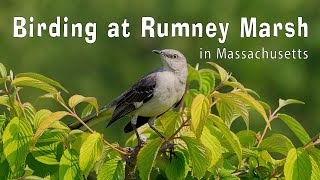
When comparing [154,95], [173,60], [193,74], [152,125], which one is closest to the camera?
[193,74]

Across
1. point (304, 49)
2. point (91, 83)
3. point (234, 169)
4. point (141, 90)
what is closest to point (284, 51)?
point (304, 49)

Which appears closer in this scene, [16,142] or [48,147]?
[16,142]

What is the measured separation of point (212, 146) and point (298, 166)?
32cm

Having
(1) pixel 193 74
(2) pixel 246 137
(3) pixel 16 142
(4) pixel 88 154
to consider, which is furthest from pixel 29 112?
(2) pixel 246 137

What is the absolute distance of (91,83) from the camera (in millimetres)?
22531

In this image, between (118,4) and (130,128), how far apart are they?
19871mm

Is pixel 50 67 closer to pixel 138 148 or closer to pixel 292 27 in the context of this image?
pixel 292 27

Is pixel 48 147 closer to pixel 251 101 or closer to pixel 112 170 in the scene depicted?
pixel 112 170

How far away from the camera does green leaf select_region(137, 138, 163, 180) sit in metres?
3.61

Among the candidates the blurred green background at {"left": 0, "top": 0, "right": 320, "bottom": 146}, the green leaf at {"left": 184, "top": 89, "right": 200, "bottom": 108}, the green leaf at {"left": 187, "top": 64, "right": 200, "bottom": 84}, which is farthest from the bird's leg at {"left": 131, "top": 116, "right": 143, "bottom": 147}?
the blurred green background at {"left": 0, "top": 0, "right": 320, "bottom": 146}

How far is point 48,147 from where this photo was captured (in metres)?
3.71

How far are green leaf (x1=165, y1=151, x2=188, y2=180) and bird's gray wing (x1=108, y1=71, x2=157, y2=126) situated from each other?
1.35m

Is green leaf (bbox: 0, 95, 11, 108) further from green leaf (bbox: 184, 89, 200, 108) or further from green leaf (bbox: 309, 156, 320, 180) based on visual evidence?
green leaf (bbox: 309, 156, 320, 180)

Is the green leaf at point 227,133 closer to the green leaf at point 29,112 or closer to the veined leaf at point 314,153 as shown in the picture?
the veined leaf at point 314,153
